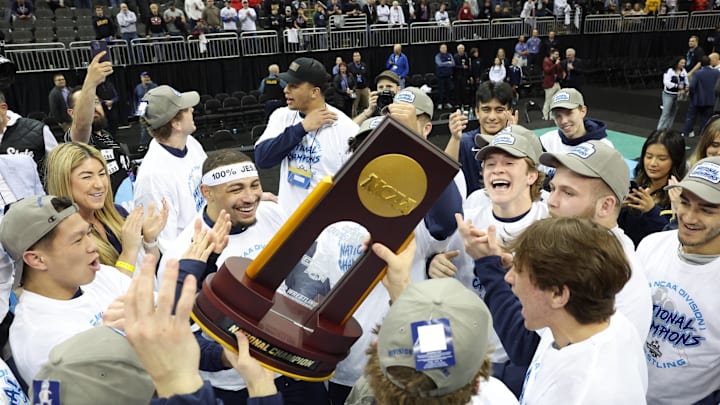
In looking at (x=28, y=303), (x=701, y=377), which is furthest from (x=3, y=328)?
(x=701, y=377)

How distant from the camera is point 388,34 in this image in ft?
52.4

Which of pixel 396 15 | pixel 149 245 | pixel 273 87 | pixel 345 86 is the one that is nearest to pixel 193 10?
pixel 273 87

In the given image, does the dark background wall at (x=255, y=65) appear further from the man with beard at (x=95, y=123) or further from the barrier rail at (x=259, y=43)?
the man with beard at (x=95, y=123)

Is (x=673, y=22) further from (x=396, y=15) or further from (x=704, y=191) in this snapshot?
(x=704, y=191)

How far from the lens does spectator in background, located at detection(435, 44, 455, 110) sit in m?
14.9

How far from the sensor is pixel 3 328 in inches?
107

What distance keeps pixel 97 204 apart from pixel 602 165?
8.80ft

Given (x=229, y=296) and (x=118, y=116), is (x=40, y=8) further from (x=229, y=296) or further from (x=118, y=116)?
(x=229, y=296)

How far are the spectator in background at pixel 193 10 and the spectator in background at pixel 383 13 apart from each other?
516cm

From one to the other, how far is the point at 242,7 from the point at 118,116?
4.67 metres

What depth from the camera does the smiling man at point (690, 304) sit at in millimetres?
2170

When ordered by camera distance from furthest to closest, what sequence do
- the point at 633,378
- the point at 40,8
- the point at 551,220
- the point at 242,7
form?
1. the point at 242,7
2. the point at 40,8
3. the point at 551,220
4. the point at 633,378

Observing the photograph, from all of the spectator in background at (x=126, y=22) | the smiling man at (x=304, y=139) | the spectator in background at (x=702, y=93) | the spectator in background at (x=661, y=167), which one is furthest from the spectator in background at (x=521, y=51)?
the smiling man at (x=304, y=139)

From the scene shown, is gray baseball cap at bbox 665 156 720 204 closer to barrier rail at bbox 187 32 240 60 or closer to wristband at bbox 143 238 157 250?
wristband at bbox 143 238 157 250
